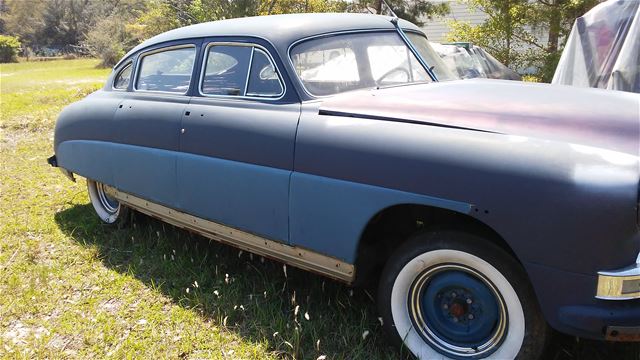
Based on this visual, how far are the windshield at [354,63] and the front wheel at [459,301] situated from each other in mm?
1125

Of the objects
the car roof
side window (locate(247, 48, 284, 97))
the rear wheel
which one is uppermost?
the car roof

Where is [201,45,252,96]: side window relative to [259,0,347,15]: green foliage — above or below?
below

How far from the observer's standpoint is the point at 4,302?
361 cm

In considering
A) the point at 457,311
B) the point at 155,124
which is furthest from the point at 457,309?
the point at 155,124

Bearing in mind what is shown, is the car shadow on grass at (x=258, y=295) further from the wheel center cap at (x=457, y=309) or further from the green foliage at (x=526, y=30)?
the green foliage at (x=526, y=30)

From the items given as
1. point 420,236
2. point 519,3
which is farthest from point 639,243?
point 519,3

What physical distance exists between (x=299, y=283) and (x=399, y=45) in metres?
1.70

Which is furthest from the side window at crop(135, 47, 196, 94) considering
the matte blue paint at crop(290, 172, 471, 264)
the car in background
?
the car in background

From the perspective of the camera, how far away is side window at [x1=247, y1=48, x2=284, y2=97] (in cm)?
317

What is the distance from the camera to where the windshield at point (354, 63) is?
10.4 feet

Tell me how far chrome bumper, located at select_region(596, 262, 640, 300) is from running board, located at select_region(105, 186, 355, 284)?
113 cm

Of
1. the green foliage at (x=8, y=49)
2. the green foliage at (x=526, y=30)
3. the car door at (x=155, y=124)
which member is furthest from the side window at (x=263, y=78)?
the green foliage at (x=8, y=49)

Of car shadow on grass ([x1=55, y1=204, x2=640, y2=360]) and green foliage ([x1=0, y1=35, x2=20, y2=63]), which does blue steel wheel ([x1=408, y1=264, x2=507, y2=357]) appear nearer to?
car shadow on grass ([x1=55, y1=204, x2=640, y2=360])

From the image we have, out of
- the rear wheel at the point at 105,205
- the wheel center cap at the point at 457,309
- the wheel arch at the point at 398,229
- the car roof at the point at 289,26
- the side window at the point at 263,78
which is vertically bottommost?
the rear wheel at the point at 105,205
